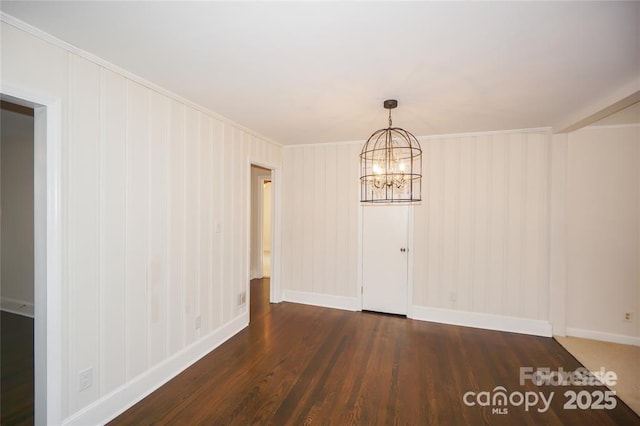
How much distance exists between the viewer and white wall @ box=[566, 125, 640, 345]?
10.0 feet

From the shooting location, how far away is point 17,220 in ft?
12.7

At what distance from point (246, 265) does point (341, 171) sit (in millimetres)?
1910

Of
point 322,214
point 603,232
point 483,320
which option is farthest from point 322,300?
point 603,232

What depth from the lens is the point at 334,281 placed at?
164 inches

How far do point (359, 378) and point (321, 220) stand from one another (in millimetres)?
2289

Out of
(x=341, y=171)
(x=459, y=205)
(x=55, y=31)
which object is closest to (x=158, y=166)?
→ (x=55, y=31)

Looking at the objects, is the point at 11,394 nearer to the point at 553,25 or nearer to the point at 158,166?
the point at 158,166

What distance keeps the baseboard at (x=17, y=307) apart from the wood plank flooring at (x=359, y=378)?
119 inches

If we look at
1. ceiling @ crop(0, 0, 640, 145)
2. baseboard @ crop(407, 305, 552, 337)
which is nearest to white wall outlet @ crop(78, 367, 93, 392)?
ceiling @ crop(0, 0, 640, 145)

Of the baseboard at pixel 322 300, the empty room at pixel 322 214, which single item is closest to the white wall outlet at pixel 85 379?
the empty room at pixel 322 214

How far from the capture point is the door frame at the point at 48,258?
161 cm

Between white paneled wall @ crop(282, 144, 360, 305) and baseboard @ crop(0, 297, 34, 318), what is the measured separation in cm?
344

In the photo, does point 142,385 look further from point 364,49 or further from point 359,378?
point 364,49

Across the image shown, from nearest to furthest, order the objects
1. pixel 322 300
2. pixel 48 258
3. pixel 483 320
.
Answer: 1. pixel 48 258
2. pixel 483 320
3. pixel 322 300
